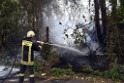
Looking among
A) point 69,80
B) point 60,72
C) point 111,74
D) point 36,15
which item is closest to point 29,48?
point 69,80

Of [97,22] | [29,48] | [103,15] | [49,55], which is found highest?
[103,15]

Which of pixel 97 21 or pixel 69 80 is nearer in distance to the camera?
pixel 69 80

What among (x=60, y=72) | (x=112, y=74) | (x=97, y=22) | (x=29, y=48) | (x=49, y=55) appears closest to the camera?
(x=29, y=48)

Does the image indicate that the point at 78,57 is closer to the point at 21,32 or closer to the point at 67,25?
the point at 67,25

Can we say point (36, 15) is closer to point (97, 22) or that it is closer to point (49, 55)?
point (49, 55)

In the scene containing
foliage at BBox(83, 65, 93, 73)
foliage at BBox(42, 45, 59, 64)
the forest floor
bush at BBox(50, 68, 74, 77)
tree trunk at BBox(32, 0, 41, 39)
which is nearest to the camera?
the forest floor

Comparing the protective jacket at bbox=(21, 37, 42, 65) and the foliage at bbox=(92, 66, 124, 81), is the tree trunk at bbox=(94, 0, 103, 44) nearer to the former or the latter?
the foliage at bbox=(92, 66, 124, 81)

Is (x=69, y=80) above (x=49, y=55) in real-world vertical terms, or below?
below

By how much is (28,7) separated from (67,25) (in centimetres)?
209

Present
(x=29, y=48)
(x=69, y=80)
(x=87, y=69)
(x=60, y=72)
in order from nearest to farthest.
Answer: (x=29, y=48) → (x=69, y=80) → (x=60, y=72) → (x=87, y=69)

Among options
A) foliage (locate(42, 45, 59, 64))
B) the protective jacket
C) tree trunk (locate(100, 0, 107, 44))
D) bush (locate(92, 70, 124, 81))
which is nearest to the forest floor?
bush (locate(92, 70, 124, 81))

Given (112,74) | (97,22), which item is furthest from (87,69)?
(97,22)

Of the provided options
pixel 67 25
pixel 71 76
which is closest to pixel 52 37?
pixel 67 25

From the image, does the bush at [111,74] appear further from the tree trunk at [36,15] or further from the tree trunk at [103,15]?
the tree trunk at [36,15]
